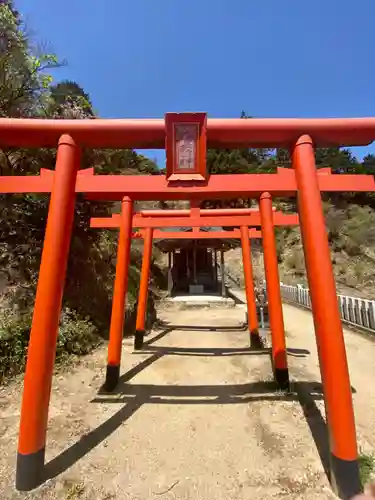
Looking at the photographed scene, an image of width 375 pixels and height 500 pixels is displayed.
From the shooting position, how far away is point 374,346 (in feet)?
22.7

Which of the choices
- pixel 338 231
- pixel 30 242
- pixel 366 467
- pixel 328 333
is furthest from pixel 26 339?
pixel 338 231

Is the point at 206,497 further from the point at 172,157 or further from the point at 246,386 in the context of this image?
the point at 172,157

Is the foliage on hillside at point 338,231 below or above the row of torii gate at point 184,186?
above

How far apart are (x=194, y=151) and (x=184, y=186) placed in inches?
16.6

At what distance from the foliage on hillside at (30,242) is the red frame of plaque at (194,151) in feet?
13.5

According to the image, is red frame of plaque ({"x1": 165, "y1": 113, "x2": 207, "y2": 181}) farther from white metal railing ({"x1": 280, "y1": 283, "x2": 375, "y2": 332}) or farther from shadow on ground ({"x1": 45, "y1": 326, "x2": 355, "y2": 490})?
white metal railing ({"x1": 280, "y1": 283, "x2": 375, "y2": 332})

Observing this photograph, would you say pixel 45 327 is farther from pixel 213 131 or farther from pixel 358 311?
pixel 358 311

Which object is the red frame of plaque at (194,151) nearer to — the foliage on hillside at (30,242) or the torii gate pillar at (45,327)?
the torii gate pillar at (45,327)

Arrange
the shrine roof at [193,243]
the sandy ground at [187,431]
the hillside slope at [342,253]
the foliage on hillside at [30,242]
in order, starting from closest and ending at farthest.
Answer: the sandy ground at [187,431] → the foliage on hillside at [30,242] → the shrine roof at [193,243] → the hillside slope at [342,253]

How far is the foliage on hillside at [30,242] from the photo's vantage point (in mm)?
5727

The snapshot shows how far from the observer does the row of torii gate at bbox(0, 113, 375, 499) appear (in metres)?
2.66

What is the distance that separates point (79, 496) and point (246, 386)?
3066mm

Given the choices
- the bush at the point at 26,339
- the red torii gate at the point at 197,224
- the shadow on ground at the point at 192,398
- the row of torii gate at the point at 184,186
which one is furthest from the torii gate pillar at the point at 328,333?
the bush at the point at 26,339

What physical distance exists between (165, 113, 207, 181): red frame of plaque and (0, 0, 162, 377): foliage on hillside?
410cm
